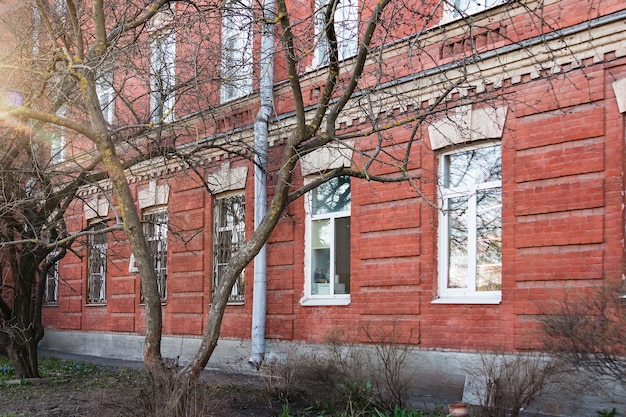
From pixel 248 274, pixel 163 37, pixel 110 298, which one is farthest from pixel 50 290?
pixel 163 37

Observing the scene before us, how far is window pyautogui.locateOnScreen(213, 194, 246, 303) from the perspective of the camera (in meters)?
13.1

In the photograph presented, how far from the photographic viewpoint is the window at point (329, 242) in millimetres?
11242

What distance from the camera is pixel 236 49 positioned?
930 centimetres

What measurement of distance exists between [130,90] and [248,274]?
16.3 ft

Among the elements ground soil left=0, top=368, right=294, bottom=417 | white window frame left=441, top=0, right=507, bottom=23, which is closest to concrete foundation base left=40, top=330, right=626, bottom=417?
ground soil left=0, top=368, right=294, bottom=417

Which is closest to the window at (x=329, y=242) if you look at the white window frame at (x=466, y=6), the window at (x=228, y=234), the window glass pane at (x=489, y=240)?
the window at (x=228, y=234)

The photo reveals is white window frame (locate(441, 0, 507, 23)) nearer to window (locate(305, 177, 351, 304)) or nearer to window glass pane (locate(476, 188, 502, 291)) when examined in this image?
window glass pane (locate(476, 188, 502, 291))

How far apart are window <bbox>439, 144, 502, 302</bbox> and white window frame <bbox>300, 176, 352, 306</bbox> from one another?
1.95 meters

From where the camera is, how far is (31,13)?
37.1 ft

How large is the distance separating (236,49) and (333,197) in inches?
130

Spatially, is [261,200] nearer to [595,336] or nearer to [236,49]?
[236,49]

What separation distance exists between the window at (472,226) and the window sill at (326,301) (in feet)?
6.22

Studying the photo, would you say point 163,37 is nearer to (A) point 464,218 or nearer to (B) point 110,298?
(A) point 464,218

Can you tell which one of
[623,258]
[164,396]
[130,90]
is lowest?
[164,396]
